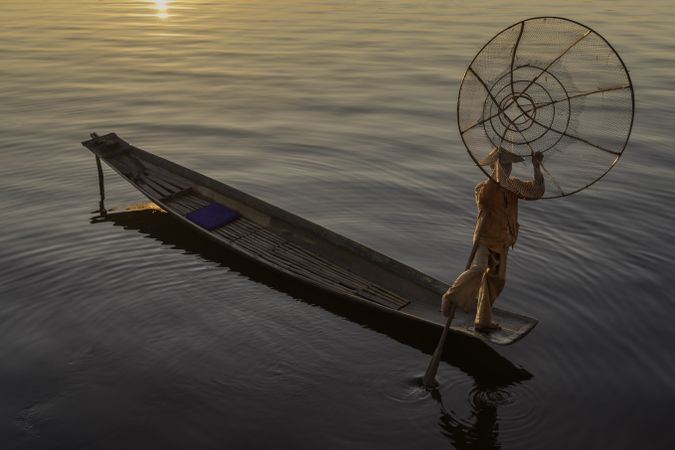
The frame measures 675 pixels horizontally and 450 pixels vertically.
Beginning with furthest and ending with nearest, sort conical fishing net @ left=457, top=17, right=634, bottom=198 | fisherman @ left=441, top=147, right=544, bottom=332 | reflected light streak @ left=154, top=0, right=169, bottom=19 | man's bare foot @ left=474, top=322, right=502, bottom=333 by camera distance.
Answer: reflected light streak @ left=154, top=0, right=169, bottom=19, man's bare foot @ left=474, top=322, right=502, bottom=333, fisherman @ left=441, top=147, right=544, bottom=332, conical fishing net @ left=457, top=17, right=634, bottom=198

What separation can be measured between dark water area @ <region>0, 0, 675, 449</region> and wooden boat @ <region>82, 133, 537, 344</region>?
0.36 metres

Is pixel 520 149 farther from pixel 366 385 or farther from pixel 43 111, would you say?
pixel 43 111

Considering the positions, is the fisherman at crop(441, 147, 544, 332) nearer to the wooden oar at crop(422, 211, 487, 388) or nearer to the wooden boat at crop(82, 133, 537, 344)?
the wooden oar at crop(422, 211, 487, 388)

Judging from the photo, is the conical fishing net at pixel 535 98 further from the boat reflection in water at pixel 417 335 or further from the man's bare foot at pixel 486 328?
the boat reflection in water at pixel 417 335

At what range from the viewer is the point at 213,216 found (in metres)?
11.8

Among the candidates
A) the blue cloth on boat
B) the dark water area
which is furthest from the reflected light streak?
the blue cloth on boat

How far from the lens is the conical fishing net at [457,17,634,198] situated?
6.59m

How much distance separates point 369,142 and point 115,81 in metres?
10.7

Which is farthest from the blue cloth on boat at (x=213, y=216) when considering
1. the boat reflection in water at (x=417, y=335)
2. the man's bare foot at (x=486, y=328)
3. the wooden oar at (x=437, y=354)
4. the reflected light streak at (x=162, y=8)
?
the reflected light streak at (x=162, y=8)

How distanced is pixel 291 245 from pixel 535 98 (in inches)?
206

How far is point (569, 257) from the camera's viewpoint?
11.2m

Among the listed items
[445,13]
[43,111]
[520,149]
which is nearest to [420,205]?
[520,149]

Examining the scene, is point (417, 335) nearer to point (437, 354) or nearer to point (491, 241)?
point (437, 354)

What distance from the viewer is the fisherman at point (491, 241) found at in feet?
22.6
